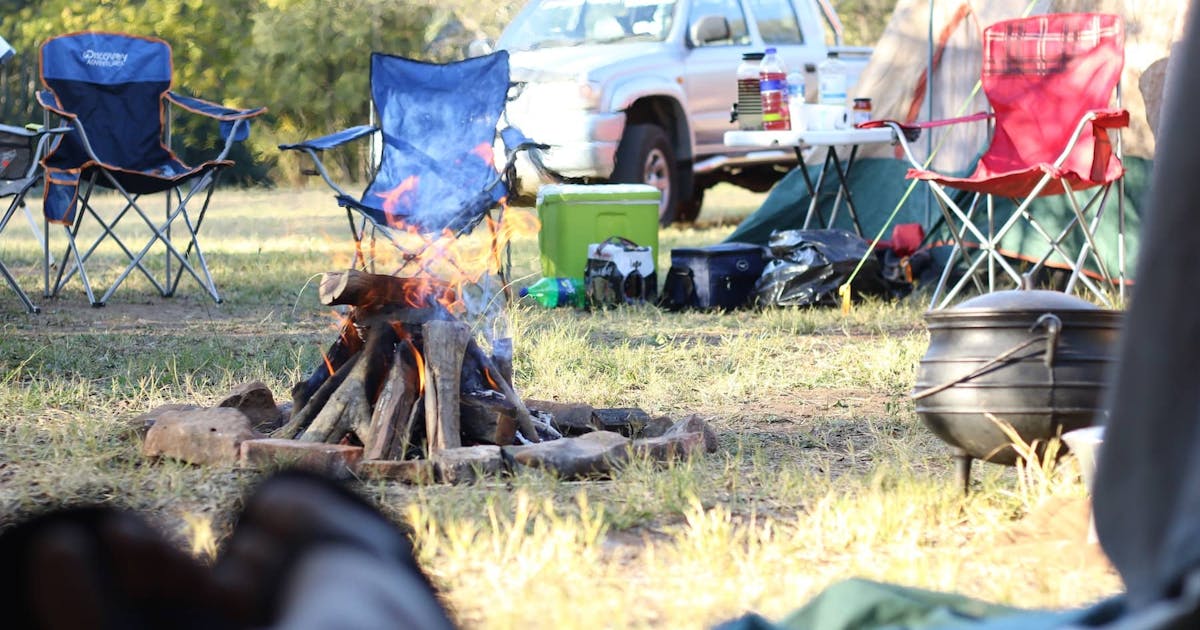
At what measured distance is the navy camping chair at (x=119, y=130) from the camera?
564cm

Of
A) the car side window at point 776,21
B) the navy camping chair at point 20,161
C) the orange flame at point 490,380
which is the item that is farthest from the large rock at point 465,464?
the car side window at point 776,21

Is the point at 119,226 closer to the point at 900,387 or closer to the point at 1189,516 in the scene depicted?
the point at 900,387

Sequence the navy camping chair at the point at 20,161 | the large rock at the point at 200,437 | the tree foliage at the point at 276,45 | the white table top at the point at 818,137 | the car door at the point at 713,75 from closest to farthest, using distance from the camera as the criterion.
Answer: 1. the large rock at the point at 200,437
2. the navy camping chair at the point at 20,161
3. the white table top at the point at 818,137
4. the car door at the point at 713,75
5. the tree foliage at the point at 276,45

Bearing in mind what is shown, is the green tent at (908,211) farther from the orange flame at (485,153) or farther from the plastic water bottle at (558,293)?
the orange flame at (485,153)

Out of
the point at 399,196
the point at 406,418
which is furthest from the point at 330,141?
the point at 406,418

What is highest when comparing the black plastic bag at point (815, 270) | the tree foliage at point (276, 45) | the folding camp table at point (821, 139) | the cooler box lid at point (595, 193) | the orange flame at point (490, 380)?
the folding camp table at point (821, 139)

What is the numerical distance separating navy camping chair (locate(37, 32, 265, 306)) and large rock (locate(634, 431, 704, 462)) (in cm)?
320

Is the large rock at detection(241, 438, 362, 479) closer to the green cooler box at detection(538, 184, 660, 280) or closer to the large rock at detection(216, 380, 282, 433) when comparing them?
the large rock at detection(216, 380, 282, 433)

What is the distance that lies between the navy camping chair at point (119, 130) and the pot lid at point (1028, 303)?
3.79 m

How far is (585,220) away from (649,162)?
2.46 meters

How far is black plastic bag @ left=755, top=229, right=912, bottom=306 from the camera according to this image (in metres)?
5.62

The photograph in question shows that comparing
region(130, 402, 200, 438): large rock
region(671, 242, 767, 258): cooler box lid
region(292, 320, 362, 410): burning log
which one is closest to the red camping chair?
region(671, 242, 767, 258): cooler box lid

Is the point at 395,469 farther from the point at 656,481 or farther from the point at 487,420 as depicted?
the point at 656,481

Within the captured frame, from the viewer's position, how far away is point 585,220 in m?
5.96
